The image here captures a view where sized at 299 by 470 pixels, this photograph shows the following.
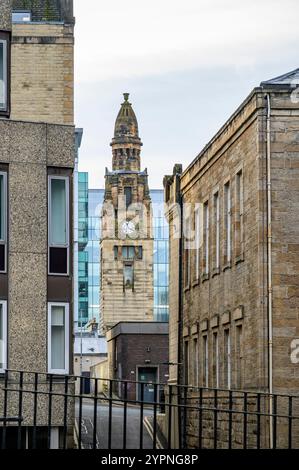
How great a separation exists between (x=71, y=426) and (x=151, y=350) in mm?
51460

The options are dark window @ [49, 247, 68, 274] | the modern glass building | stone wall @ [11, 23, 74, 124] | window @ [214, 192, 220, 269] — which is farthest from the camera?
the modern glass building

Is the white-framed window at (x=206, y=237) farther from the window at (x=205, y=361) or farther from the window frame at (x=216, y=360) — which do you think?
the window frame at (x=216, y=360)

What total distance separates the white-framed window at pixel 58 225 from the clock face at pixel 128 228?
117 meters

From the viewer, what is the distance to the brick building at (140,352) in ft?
279

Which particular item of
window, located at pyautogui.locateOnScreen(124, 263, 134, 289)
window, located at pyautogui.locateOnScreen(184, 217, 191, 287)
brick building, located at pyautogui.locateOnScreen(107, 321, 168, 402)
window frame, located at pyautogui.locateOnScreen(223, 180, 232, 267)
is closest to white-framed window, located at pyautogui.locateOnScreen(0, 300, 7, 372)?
window frame, located at pyautogui.locateOnScreen(223, 180, 232, 267)

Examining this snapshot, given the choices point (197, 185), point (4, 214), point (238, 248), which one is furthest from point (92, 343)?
point (4, 214)

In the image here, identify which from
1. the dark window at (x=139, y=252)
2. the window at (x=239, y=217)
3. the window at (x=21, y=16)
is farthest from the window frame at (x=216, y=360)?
the dark window at (x=139, y=252)

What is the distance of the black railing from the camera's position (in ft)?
80.4

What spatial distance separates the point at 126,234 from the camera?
15300 cm

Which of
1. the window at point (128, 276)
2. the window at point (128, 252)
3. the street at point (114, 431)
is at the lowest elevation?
the street at point (114, 431)

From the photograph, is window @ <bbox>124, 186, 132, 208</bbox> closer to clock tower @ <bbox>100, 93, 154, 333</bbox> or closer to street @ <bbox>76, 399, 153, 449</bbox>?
clock tower @ <bbox>100, 93, 154, 333</bbox>

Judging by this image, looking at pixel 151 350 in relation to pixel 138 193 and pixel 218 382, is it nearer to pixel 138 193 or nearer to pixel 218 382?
pixel 218 382

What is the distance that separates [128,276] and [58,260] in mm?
125841

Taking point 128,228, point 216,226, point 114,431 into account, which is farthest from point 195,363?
point 128,228
